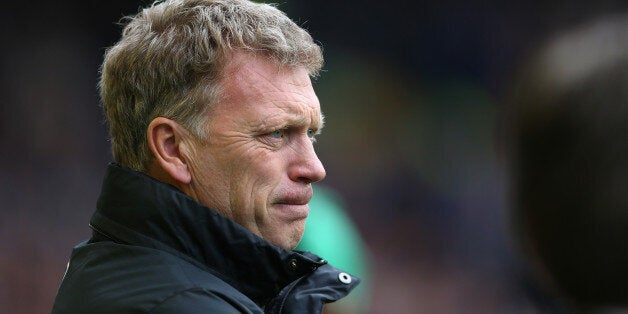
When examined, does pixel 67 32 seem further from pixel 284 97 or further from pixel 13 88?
pixel 284 97

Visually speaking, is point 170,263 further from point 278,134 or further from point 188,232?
point 278,134

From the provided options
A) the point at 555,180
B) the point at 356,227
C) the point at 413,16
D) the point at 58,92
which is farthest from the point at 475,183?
the point at 58,92

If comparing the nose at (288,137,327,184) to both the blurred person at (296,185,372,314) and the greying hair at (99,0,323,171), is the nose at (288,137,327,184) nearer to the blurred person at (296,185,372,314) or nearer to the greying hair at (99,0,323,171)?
the greying hair at (99,0,323,171)

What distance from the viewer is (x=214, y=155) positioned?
4.34 ft

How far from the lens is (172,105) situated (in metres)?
1.31

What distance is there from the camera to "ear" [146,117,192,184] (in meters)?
1.31

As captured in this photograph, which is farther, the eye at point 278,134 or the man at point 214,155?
the eye at point 278,134

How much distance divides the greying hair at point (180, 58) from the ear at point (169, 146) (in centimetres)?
1

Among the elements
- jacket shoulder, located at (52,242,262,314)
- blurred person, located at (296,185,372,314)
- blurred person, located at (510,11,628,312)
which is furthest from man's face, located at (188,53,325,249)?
blurred person, located at (296,185,372,314)

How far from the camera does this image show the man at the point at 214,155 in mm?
1215

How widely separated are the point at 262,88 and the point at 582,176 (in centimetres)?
123

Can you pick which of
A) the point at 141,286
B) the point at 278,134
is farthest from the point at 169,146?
the point at 141,286

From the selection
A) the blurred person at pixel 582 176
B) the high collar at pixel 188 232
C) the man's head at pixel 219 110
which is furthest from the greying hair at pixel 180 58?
the blurred person at pixel 582 176

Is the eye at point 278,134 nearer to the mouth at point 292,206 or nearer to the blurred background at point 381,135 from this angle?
the mouth at point 292,206
